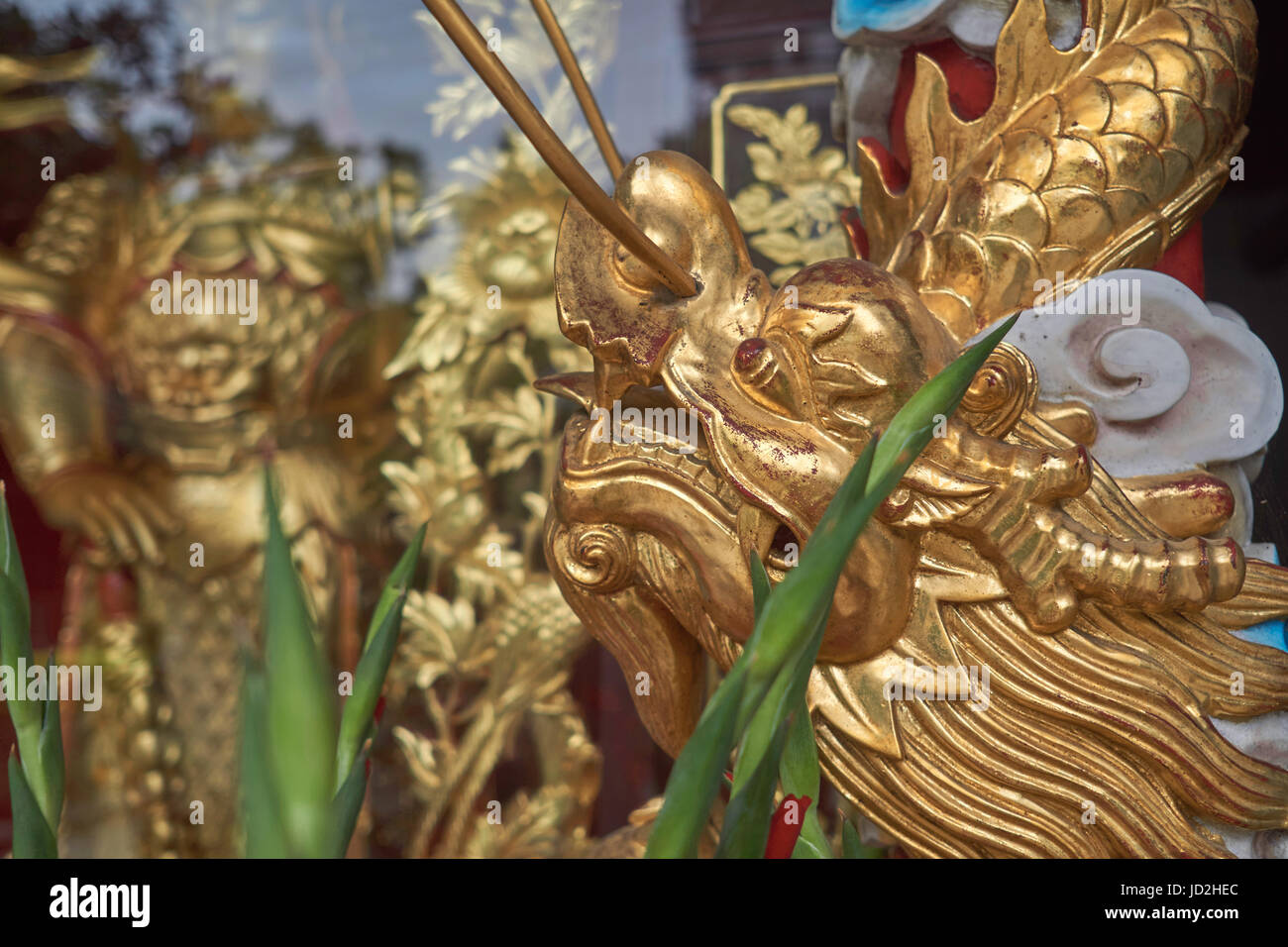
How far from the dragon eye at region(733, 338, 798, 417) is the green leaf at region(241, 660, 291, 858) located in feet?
1.35

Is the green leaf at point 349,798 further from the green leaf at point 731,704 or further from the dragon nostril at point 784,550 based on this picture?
the dragon nostril at point 784,550

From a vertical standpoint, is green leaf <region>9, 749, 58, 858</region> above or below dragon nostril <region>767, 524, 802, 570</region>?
below

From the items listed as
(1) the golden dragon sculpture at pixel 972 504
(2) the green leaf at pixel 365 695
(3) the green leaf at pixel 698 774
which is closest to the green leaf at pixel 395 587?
(2) the green leaf at pixel 365 695

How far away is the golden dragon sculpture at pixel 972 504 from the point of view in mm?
646

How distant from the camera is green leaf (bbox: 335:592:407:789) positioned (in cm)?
37

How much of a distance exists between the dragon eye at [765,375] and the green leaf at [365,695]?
318 millimetres

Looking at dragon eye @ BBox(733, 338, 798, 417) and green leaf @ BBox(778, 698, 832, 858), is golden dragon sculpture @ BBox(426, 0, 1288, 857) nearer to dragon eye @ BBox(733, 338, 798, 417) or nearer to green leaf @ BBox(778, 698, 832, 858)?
dragon eye @ BBox(733, 338, 798, 417)

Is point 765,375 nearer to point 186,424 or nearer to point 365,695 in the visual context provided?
point 365,695

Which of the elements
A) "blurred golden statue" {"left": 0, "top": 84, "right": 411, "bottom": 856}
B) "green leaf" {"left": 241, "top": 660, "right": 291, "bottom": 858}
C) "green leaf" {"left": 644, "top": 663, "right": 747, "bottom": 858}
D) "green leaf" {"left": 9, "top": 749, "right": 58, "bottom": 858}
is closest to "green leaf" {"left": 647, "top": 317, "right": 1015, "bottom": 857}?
"green leaf" {"left": 644, "top": 663, "right": 747, "bottom": 858}

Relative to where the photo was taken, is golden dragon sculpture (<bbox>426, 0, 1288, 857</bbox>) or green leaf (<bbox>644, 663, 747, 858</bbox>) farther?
golden dragon sculpture (<bbox>426, 0, 1288, 857</bbox>)
